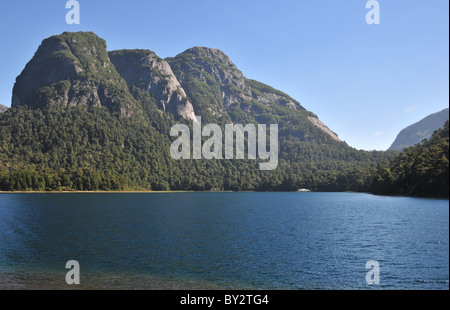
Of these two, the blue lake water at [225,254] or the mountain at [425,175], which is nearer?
the blue lake water at [225,254]

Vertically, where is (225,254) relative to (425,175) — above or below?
below

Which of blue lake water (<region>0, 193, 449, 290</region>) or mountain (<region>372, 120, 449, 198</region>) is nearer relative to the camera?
blue lake water (<region>0, 193, 449, 290</region>)

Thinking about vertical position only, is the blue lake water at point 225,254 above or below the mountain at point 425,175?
below

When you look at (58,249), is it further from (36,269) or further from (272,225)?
(272,225)

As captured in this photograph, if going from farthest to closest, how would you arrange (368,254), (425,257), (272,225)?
(272,225) → (368,254) → (425,257)

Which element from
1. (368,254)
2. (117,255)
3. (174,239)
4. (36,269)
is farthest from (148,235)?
(368,254)

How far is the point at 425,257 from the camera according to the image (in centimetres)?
4831

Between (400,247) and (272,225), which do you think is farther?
(272,225)

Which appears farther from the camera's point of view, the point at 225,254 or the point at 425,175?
the point at 425,175

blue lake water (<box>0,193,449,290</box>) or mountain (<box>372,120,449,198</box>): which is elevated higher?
mountain (<box>372,120,449,198</box>)
